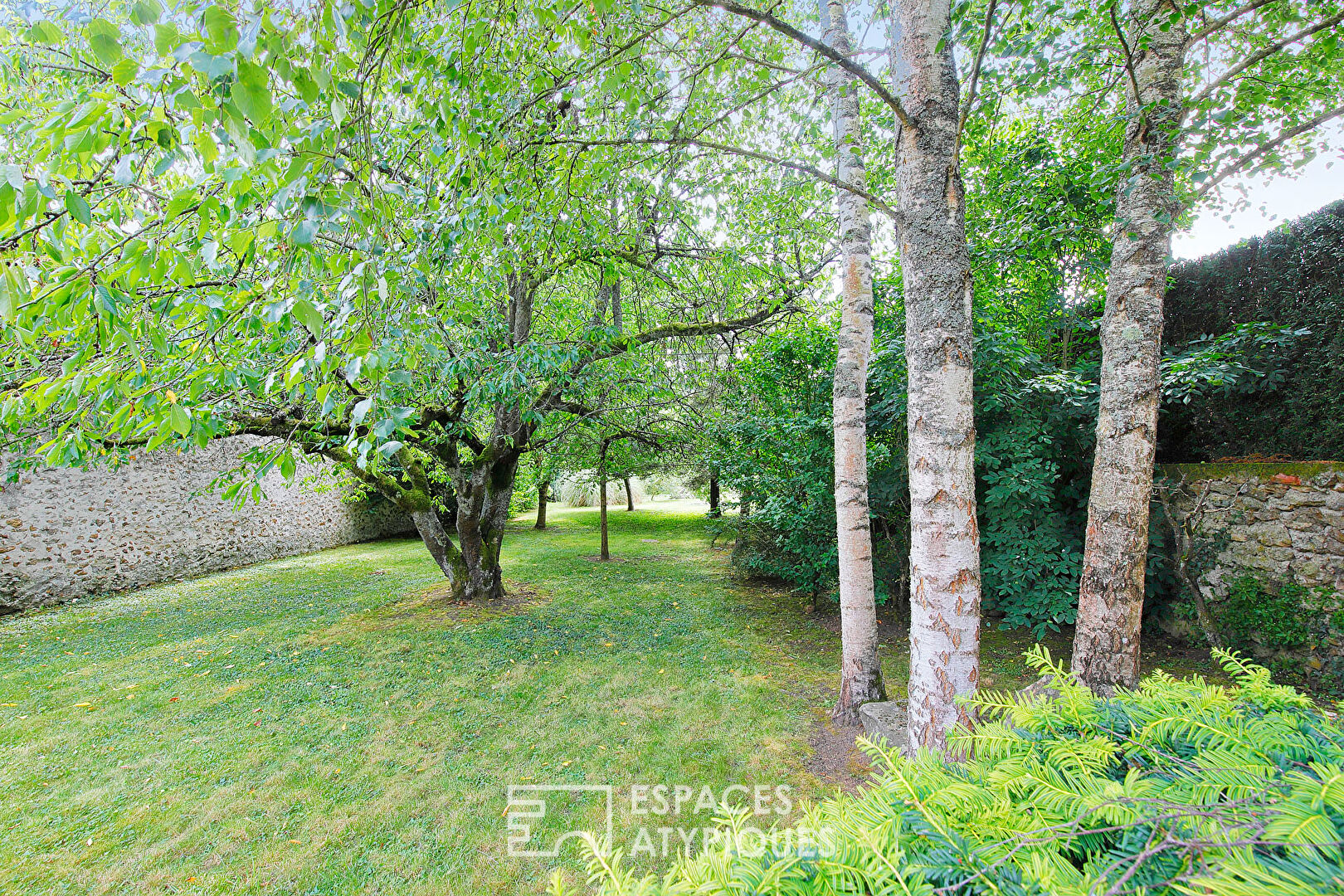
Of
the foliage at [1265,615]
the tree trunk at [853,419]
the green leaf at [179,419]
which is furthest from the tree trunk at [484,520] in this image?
the foliage at [1265,615]

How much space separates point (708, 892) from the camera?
2.48 feet

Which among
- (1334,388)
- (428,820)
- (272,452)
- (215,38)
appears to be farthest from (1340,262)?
(428,820)

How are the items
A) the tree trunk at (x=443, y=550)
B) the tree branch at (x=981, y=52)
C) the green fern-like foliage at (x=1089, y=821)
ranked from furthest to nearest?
the tree trunk at (x=443, y=550)
the tree branch at (x=981, y=52)
the green fern-like foliage at (x=1089, y=821)

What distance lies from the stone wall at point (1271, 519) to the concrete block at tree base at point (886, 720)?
3191 millimetres

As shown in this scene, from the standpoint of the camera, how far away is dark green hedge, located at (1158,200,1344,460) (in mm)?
4230

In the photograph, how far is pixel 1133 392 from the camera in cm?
299

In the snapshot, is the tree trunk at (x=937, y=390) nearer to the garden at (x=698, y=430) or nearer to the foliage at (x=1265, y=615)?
the garden at (x=698, y=430)

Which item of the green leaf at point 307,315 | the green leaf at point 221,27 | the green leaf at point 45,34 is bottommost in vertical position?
the green leaf at point 307,315

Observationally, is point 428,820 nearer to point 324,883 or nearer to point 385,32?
point 324,883

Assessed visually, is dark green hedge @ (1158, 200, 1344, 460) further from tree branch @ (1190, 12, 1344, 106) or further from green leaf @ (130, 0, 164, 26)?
green leaf @ (130, 0, 164, 26)

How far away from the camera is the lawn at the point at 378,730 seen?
2814 mm

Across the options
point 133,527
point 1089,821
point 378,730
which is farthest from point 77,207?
point 133,527

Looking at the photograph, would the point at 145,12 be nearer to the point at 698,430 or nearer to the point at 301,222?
the point at 301,222

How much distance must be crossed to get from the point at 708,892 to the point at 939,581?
1.84 meters
